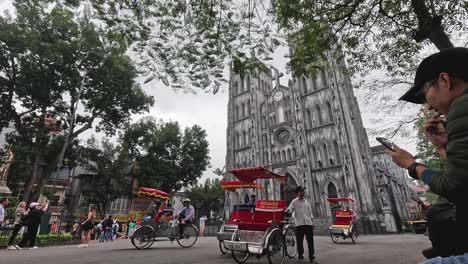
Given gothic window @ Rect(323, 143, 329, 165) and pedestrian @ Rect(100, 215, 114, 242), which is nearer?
pedestrian @ Rect(100, 215, 114, 242)

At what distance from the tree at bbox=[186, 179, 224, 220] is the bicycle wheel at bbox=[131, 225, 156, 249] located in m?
31.3

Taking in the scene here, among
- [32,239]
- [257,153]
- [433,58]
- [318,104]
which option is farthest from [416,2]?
[257,153]

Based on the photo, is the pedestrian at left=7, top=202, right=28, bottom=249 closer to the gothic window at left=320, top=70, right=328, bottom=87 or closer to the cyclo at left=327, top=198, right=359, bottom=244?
the cyclo at left=327, top=198, right=359, bottom=244

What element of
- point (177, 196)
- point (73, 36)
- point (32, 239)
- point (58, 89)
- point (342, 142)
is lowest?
point (32, 239)

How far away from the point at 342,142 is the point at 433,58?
93.2 ft

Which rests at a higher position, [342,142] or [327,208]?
[342,142]

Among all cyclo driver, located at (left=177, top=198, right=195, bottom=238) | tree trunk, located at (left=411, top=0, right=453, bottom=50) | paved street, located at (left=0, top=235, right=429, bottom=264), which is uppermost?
tree trunk, located at (left=411, top=0, right=453, bottom=50)

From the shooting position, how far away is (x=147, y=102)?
24.3 m

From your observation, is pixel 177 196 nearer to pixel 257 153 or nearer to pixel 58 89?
pixel 257 153

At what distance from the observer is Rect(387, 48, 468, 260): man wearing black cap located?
1.01 metres

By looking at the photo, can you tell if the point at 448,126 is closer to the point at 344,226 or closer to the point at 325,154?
the point at 344,226

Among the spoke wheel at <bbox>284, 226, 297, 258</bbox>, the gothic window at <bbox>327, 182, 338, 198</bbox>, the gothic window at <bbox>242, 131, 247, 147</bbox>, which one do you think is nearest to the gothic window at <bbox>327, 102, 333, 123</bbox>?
the gothic window at <bbox>327, 182, 338, 198</bbox>

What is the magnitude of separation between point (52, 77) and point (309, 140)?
1054 inches

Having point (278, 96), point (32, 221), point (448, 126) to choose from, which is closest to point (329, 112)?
point (278, 96)
